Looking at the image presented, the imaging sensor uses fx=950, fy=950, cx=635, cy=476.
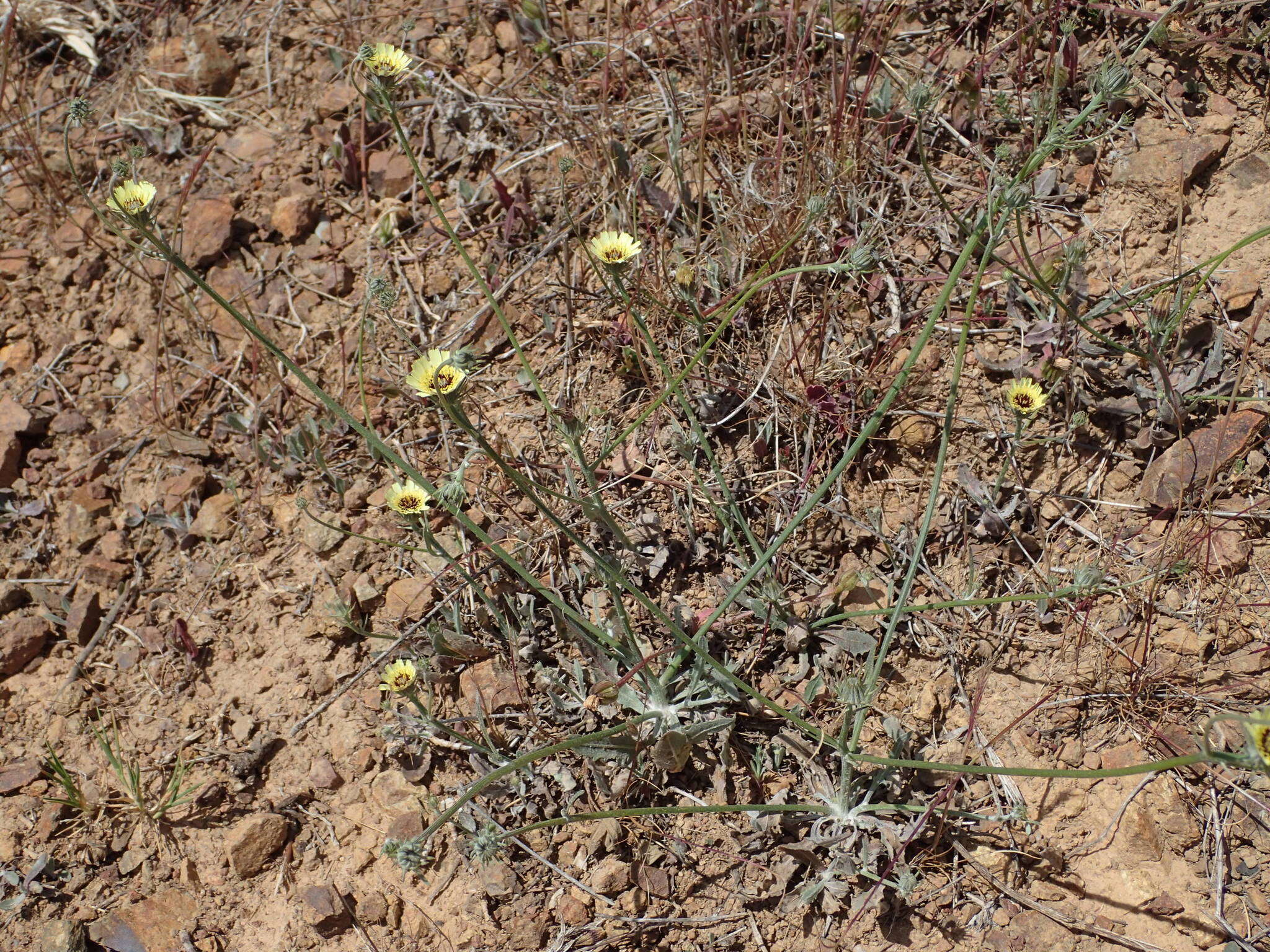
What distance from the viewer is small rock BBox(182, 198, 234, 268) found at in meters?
3.29

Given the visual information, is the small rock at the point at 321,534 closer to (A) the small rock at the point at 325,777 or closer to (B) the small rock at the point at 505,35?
(A) the small rock at the point at 325,777

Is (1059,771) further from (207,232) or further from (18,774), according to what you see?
(207,232)

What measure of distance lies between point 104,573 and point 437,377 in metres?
1.63

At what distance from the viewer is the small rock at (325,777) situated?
2.51 metres

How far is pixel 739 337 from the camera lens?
281 cm

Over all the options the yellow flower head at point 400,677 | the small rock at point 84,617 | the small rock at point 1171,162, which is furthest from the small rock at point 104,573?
the small rock at point 1171,162

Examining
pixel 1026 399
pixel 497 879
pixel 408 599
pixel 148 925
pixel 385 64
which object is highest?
pixel 385 64

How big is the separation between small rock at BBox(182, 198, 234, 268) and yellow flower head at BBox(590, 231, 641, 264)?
1.42m

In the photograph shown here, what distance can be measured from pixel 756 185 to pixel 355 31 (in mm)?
1716

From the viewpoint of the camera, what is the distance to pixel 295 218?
329 centimetres

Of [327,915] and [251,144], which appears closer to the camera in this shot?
[327,915]

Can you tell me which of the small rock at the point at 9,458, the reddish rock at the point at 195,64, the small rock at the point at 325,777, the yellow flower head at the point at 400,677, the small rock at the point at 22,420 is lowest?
the small rock at the point at 325,777

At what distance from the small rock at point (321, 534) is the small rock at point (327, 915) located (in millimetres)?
958

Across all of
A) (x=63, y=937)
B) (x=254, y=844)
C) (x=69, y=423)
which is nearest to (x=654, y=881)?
(x=254, y=844)
